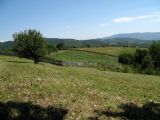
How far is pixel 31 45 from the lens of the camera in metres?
67.6

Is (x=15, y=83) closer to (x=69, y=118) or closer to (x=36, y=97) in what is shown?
(x=36, y=97)

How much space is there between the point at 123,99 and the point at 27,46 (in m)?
51.2

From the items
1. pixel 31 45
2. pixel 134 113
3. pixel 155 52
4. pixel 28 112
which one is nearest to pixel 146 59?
pixel 155 52

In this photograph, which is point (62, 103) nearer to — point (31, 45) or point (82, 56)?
point (31, 45)

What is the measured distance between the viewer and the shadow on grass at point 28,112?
12.5 metres

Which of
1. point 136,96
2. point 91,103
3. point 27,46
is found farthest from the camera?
point 27,46

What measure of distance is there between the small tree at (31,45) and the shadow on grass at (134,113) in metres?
52.3

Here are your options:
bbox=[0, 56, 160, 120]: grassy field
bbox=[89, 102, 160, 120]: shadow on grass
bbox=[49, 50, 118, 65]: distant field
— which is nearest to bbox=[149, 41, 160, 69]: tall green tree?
bbox=[49, 50, 118, 65]: distant field

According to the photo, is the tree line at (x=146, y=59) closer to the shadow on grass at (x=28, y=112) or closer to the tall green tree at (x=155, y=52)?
the tall green tree at (x=155, y=52)

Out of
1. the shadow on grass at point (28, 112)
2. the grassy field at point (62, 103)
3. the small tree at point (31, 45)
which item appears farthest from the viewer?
the small tree at point (31, 45)

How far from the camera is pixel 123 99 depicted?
18.7m

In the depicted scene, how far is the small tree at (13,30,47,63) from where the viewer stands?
67812 mm

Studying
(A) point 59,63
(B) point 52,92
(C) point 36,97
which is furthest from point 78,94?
(A) point 59,63

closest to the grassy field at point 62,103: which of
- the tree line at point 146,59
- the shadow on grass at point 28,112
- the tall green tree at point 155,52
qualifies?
the shadow on grass at point 28,112
